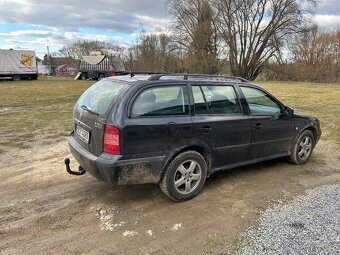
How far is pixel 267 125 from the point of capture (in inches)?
186

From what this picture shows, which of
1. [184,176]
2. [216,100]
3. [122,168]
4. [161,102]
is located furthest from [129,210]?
[216,100]

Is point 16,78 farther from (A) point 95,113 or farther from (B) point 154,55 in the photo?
(A) point 95,113

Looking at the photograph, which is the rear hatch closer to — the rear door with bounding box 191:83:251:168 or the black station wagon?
the black station wagon

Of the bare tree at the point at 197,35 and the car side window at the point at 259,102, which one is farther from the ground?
the bare tree at the point at 197,35

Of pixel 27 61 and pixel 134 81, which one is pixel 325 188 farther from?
pixel 27 61

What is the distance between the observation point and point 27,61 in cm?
3391

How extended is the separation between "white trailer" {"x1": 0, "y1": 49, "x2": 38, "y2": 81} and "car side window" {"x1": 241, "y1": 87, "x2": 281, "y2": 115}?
3383cm

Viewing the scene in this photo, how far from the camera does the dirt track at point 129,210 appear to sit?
3.08 meters

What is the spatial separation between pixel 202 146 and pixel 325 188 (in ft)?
6.79

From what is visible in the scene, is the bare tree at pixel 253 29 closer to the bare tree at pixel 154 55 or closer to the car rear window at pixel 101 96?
the bare tree at pixel 154 55

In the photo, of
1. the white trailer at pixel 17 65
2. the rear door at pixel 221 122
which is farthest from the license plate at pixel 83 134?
the white trailer at pixel 17 65

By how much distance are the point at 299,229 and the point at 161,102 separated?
2.19 m

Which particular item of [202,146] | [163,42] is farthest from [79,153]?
[163,42]

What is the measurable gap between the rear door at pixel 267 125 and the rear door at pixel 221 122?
19cm
